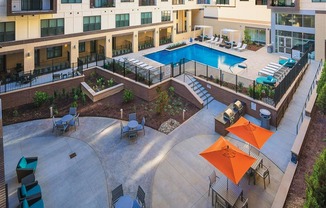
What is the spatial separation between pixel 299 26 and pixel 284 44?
3.05 m

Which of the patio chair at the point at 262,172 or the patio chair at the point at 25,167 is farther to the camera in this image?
the patio chair at the point at 25,167

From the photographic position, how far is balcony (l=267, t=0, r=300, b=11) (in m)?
29.4

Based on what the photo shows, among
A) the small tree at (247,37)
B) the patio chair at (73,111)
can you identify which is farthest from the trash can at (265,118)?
the small tree at (247,37)

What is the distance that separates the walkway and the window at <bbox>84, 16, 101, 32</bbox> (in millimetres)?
16013

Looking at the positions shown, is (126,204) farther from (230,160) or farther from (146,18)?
(146,18)

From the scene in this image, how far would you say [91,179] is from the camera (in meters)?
12.0

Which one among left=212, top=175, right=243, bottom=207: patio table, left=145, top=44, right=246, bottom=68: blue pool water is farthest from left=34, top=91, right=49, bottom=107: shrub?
left=145, top=44, right=246, bottom=68: blue pool water

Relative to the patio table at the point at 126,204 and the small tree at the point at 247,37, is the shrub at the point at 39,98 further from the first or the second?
the small tree at the point at 247,37

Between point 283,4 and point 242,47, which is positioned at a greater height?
point 283,4

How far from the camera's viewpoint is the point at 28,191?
412 inches

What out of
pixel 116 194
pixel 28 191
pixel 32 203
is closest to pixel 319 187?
pixel 116 194

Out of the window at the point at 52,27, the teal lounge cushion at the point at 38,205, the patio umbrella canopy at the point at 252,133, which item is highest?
the window at the point at 52,27

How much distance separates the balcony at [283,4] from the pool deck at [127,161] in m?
17.1

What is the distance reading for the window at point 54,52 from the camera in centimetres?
2835
